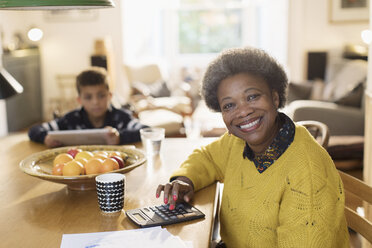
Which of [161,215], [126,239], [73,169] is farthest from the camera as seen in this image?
[73,169]

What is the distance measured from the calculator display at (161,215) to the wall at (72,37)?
528 centimetres

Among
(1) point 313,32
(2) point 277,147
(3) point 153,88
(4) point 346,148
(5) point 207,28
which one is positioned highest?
(5) point 207,28

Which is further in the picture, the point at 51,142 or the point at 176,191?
the point at 51,142

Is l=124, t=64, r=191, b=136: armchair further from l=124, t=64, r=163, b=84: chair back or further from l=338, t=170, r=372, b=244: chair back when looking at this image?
l=338, t=170, r=372, b=244: chair back

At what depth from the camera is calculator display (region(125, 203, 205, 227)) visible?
1210mm

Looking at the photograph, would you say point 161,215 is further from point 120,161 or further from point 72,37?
point 72,37

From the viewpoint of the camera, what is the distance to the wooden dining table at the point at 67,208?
1.15 m

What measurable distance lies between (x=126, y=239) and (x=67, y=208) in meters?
0.30

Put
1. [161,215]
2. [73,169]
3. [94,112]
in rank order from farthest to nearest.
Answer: [94,112]
[73,169]
[161,215]

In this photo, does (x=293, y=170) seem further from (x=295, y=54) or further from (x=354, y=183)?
(x=295, y=54)

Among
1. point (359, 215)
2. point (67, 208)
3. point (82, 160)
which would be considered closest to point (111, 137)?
point (82, 160)

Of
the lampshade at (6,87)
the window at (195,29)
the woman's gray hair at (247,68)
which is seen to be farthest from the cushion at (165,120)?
the woman's gray hair at (247,68)

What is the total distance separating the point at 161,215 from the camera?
4.11ft

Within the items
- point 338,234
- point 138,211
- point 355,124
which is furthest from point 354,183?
point 355,124
